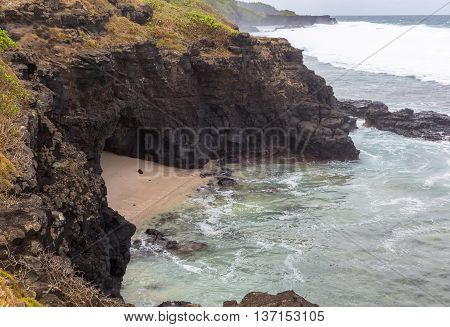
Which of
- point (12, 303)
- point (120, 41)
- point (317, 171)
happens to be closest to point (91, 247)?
point (12, 303)

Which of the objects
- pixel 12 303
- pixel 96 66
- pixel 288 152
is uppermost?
pixel 96 66

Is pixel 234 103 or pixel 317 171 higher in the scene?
pixel 234 103

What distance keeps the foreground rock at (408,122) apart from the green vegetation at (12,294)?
34.1 metres

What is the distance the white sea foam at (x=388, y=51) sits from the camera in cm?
6194

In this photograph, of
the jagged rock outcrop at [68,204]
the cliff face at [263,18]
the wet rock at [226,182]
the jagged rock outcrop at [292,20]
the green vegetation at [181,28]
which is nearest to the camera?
the jagged rock outcrop at [68,204]

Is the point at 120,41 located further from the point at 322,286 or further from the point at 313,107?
the point at 322,286

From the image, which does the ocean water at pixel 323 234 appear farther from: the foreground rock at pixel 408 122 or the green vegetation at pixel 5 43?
the green vegetation at pixel 5 43

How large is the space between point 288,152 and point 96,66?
1412 cm

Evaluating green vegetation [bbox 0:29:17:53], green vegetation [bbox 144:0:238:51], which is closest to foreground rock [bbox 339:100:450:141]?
green vegetation [bbox 144:0:238:51]

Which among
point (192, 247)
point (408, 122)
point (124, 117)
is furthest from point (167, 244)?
point (408, 122)

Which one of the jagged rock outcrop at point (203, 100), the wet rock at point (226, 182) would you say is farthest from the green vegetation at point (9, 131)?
the wet rock at point (226, 182)

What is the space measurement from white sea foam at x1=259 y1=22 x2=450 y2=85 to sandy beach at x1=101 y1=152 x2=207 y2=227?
3969 centimetres
